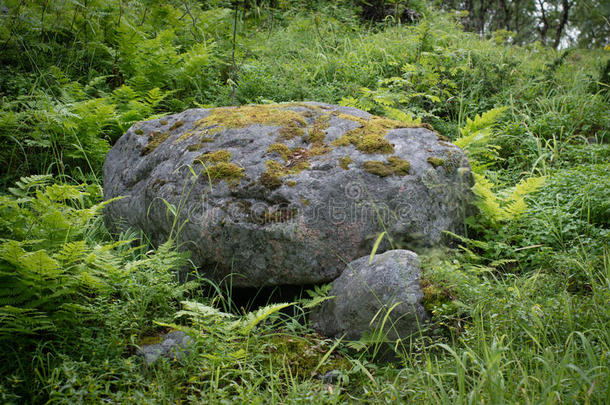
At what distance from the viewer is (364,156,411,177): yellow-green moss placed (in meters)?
3.36

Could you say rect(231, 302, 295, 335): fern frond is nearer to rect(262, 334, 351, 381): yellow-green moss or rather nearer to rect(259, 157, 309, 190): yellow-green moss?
rect(262, 334, 351, 381): yellow-green moss

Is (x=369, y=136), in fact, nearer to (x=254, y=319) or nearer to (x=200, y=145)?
(x=200, y=145)

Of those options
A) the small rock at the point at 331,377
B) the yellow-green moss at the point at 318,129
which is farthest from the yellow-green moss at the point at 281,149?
the small rock at the point at 331,377

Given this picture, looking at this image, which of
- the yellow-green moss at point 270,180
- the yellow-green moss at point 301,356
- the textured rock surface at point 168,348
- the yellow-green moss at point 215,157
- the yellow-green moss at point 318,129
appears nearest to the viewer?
the textured rock surface at point 168,348

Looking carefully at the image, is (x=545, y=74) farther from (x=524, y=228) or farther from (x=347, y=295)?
(x=347, y=295)

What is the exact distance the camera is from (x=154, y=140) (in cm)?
426

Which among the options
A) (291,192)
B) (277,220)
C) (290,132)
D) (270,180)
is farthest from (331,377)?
(290,132)

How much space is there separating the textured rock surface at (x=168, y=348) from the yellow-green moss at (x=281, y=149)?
1.67 m

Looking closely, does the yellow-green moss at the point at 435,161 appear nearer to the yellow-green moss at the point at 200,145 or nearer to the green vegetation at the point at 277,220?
the green vegetation at the point at 277,220

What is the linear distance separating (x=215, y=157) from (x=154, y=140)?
1.06 meters

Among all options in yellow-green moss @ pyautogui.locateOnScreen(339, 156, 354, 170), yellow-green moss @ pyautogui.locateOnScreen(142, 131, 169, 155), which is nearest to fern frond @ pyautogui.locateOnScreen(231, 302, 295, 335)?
yellow-green moss @ pyautogui.locateOnScreen(339, 156, 354, 170)

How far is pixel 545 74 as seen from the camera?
6.67 meters

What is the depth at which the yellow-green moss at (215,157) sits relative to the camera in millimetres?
3561

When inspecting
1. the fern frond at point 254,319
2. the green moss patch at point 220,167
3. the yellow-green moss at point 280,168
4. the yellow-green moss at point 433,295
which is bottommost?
the fern frond at point 254,319
